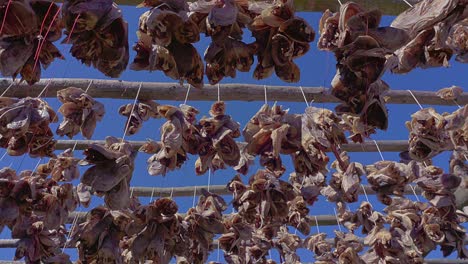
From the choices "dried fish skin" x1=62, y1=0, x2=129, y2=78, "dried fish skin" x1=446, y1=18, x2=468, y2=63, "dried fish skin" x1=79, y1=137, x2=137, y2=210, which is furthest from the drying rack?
"dried fish skin" x1=62, y1=0, x2=129, y2=78

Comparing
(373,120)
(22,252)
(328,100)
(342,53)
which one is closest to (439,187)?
(328,100)

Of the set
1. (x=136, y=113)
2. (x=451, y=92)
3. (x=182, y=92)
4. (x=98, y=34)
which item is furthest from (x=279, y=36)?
(x=451, y=92)

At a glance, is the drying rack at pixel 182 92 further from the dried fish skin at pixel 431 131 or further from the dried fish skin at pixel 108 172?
the dried fish skin at pixel 108 172

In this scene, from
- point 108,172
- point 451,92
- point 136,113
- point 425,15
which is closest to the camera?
point 425,15

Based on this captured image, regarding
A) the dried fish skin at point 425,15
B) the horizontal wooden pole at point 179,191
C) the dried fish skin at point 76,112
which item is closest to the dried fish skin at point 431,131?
the dried fish skin at point 425,15

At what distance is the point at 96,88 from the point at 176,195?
2036 millimetres

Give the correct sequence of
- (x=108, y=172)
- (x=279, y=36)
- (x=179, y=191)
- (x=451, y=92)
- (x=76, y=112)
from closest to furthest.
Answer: (x=279, y=36), (x=108, y=172), (x=76, y=112), (x=451, y=92), (x=179, y=191)

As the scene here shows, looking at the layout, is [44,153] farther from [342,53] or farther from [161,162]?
[342,53]

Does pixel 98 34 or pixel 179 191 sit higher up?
pixel 98 34

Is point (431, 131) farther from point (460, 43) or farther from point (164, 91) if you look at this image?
point (164, 91)

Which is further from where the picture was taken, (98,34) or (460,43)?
(460,43)

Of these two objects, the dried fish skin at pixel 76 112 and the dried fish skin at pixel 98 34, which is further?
the dried fish skin at pixel 76 112

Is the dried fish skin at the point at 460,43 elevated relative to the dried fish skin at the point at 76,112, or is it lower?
elevated

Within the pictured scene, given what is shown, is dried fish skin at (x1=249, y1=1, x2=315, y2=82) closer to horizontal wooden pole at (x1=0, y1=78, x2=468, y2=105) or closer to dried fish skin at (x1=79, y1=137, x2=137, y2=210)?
dried fish skin at (x1=79, y1=137, x2=137, y2=210)
